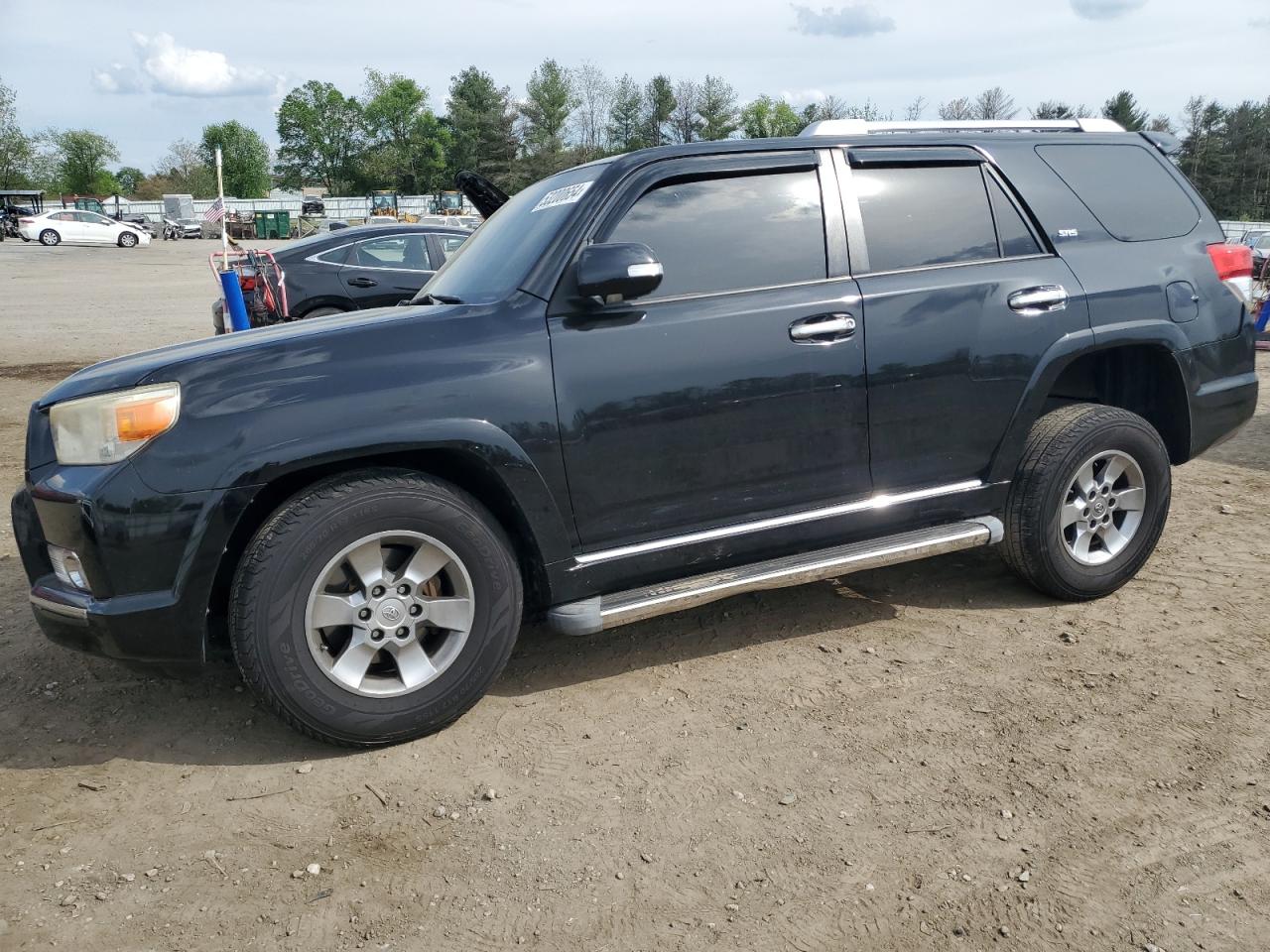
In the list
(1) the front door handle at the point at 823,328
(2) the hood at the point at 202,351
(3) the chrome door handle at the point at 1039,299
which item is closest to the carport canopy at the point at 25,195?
(2) the hood at the point at 202,351

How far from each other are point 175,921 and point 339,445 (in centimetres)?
136

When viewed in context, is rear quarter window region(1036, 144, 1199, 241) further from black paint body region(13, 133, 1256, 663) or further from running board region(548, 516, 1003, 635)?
running board region(548, 516, 1003, 635)

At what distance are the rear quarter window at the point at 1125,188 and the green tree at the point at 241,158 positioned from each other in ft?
452

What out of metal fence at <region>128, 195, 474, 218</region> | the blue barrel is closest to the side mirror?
the blue barrel

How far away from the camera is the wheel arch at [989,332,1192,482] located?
13.8 feet

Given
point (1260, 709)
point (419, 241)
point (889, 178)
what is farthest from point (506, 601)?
point (419, 241)

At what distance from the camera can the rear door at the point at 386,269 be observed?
35.0 ft

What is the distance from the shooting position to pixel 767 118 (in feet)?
348

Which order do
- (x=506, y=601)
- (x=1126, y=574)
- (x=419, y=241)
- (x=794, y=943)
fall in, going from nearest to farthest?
(x=794, y=943)
(x=506, y=601)
(x=1126, y=574)
(x=419, y=241)

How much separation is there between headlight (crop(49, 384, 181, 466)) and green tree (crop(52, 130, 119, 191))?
12855 centimetres

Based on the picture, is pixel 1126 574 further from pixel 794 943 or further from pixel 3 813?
pixel 3 813

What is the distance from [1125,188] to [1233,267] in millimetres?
618

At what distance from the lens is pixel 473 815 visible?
3.01m

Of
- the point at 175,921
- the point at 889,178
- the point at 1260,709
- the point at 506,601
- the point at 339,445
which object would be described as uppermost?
the point at 889,178
